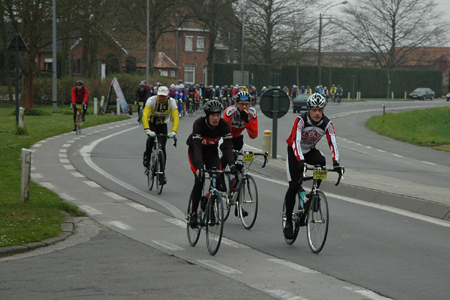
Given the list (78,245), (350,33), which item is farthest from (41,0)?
(350,33)

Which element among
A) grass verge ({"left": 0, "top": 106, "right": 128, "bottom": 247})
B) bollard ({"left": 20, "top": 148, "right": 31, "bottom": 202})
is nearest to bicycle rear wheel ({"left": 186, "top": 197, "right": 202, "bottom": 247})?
grass verge ({"left": 0, "top": 106, "right": 128, "bottom": 247})

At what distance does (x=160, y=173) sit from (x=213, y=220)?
14.5 ft

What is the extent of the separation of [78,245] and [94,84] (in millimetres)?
36172

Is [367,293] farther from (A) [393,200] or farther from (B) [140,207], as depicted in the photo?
(A) [393,200]

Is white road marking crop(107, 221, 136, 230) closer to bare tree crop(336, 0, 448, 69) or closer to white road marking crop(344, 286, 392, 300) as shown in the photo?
white road marking crop(344, 286, 392, 300)

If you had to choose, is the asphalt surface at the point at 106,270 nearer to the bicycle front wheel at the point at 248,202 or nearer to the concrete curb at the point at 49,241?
the concrete curb at the point at 49,241

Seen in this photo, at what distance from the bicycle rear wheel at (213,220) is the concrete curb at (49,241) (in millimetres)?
1833

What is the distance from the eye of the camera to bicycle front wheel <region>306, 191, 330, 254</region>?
6730 mm

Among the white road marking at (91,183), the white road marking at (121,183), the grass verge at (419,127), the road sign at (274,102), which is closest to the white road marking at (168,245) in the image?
the white road marking at (121,183)

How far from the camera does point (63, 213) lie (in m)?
8.79

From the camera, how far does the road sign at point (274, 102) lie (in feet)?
49.2

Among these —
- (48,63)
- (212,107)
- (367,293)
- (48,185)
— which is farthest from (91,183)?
(48,63)

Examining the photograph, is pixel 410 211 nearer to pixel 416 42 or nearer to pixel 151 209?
pixel 151 209

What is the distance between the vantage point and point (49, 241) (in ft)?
23.8
